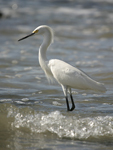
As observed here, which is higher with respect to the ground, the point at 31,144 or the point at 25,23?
the point at 31,144

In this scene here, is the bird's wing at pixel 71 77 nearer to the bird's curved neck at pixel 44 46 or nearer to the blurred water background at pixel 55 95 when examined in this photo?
the bird's curved neck at pixel 44 46

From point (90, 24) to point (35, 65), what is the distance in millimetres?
6965

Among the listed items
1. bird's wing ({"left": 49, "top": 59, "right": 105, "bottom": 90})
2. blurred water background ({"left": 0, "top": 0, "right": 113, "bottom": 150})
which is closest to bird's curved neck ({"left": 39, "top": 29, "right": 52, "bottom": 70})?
bird's wing ({"left": 49, "top": 59, "right": 105, "bottom": 90})

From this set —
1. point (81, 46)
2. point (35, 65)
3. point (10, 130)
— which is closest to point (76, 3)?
point (81, 46)

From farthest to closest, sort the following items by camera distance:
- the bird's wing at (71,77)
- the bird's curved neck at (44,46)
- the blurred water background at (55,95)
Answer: the bird's curved neck at (44,46)
the bird's wing at (71,77)
the blurred water background at (55,95)

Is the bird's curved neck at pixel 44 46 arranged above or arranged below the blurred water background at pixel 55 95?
above

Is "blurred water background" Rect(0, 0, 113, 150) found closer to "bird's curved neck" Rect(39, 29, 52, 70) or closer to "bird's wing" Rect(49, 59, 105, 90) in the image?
"bird's wing" Rect(49, 59, 105, 90)

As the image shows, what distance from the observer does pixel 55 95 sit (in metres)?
6.08

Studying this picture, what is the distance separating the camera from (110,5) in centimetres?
1875

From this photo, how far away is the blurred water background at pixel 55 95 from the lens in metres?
4.32

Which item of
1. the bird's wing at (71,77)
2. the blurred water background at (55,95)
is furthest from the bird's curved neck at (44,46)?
the blurred water background at (55,95)

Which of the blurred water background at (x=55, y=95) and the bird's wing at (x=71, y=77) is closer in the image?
the blurred water background at (x=55, y=95)

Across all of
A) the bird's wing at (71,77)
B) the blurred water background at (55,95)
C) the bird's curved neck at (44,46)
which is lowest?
the blurred water background at (55,95)

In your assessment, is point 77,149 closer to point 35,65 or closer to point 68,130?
point 68,130
